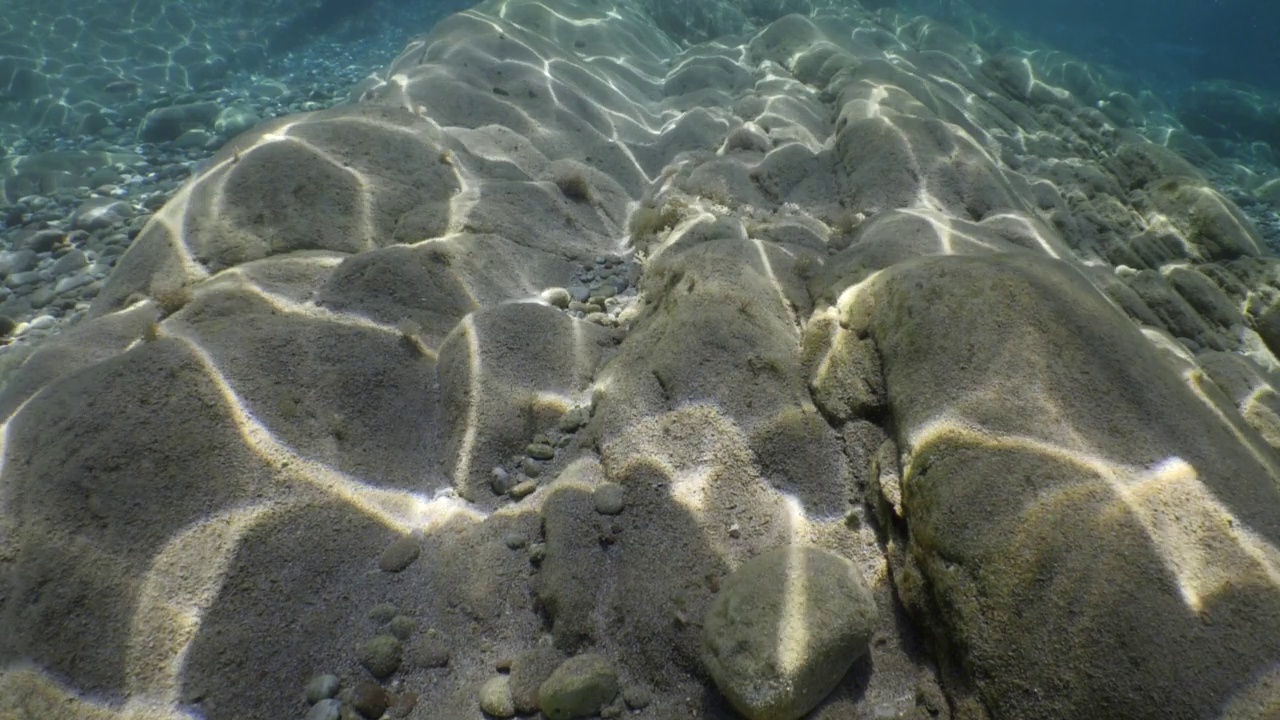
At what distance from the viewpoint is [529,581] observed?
2.28 meters

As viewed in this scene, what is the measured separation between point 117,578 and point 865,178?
5.25 m

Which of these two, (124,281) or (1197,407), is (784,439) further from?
(124,281)

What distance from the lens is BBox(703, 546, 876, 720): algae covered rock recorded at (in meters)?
1.76

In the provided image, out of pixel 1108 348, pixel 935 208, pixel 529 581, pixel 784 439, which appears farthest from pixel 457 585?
pixel 935 208

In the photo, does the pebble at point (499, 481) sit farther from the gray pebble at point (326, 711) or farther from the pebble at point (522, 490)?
the gray pebble at point (326, 711)

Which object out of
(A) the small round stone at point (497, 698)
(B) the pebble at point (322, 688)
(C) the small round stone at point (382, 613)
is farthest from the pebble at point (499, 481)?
(B) the pebble at point (322, 688)

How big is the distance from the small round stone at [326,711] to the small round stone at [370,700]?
0.05 meters

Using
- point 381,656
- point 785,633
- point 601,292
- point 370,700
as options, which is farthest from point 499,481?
point 601,292

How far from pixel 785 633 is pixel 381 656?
1419 millimetres

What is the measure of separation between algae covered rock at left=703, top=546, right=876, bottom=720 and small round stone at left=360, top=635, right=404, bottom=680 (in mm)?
1110

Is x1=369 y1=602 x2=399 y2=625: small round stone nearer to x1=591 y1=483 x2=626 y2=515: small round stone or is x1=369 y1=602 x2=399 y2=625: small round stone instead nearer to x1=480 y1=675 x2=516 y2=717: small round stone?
x1=480 y1=675 x2=516 y2=717: small round stone

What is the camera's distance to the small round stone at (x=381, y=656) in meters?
2.01

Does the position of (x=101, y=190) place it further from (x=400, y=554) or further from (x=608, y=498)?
(x=608, y=498)

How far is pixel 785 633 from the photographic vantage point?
182cm
